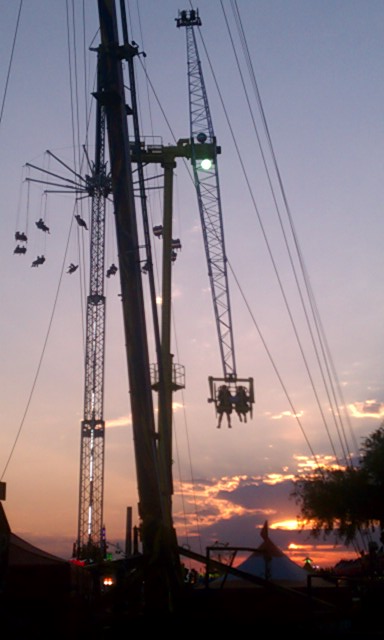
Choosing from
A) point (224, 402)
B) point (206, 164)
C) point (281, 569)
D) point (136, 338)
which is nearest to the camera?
point (136, 338)

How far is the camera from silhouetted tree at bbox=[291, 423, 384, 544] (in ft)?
141

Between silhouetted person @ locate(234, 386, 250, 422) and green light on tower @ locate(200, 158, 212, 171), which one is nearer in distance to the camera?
silhouetted person @ locate(234, 386, 250, 422)

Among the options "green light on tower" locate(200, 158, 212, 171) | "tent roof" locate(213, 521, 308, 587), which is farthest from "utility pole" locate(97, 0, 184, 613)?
"green light on tower" locate(200, 158, 212, 171)

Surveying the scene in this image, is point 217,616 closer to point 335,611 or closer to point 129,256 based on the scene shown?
point 335,611

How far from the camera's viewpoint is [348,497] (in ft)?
145

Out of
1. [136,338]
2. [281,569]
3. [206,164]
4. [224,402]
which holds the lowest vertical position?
[281,569]

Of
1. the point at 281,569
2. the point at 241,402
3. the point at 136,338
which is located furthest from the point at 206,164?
the point at 136,338

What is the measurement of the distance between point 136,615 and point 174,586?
3.51 feet

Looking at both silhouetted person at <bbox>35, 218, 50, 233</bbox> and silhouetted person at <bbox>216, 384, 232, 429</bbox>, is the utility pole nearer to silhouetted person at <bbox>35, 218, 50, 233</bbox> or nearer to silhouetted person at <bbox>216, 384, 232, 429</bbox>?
silhouetted person at <bbox>216, 384, 232, 429</bbox>

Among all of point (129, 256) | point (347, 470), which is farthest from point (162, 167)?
point (129, 256)

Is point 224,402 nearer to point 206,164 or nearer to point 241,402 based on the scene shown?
point 241,402

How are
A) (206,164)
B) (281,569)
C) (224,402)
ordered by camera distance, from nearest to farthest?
1. (281,569)
2. (224,402)
3. (206,164)

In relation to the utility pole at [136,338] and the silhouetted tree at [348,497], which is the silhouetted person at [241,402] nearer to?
the silhouetted tree at [348,497]

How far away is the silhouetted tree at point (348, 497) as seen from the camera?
141ft
